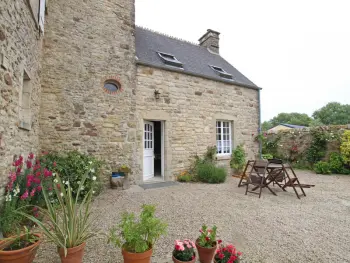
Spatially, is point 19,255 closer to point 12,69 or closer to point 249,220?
point 12,69

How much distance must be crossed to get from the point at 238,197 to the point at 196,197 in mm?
1067

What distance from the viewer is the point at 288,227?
282 centimetres

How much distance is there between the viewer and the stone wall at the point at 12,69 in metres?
2.31

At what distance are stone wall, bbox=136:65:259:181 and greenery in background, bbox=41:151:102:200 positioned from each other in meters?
1.59

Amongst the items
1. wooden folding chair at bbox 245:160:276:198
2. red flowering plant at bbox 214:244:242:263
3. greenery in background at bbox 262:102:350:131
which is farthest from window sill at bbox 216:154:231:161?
greenery in background at bbox 262:102:350:131

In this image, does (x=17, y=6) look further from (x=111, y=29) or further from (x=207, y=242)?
(x=207, y=242)

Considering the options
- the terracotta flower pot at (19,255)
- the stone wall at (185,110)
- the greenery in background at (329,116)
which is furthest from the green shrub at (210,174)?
the greenery in background at (329,116)

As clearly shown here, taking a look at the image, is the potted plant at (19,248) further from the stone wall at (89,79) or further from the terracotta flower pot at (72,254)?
the stone wall at (89,79)

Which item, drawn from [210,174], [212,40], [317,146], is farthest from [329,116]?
[210,174]

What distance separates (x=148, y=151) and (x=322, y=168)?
25.1ft

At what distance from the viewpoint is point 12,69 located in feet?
8.49

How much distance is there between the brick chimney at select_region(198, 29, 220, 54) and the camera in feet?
34.8

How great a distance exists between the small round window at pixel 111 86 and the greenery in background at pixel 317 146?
9.41 m

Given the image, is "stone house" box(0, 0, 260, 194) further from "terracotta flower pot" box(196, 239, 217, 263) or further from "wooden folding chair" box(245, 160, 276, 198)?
"terracotta flower pot" box(196, 239, 217, 263)
